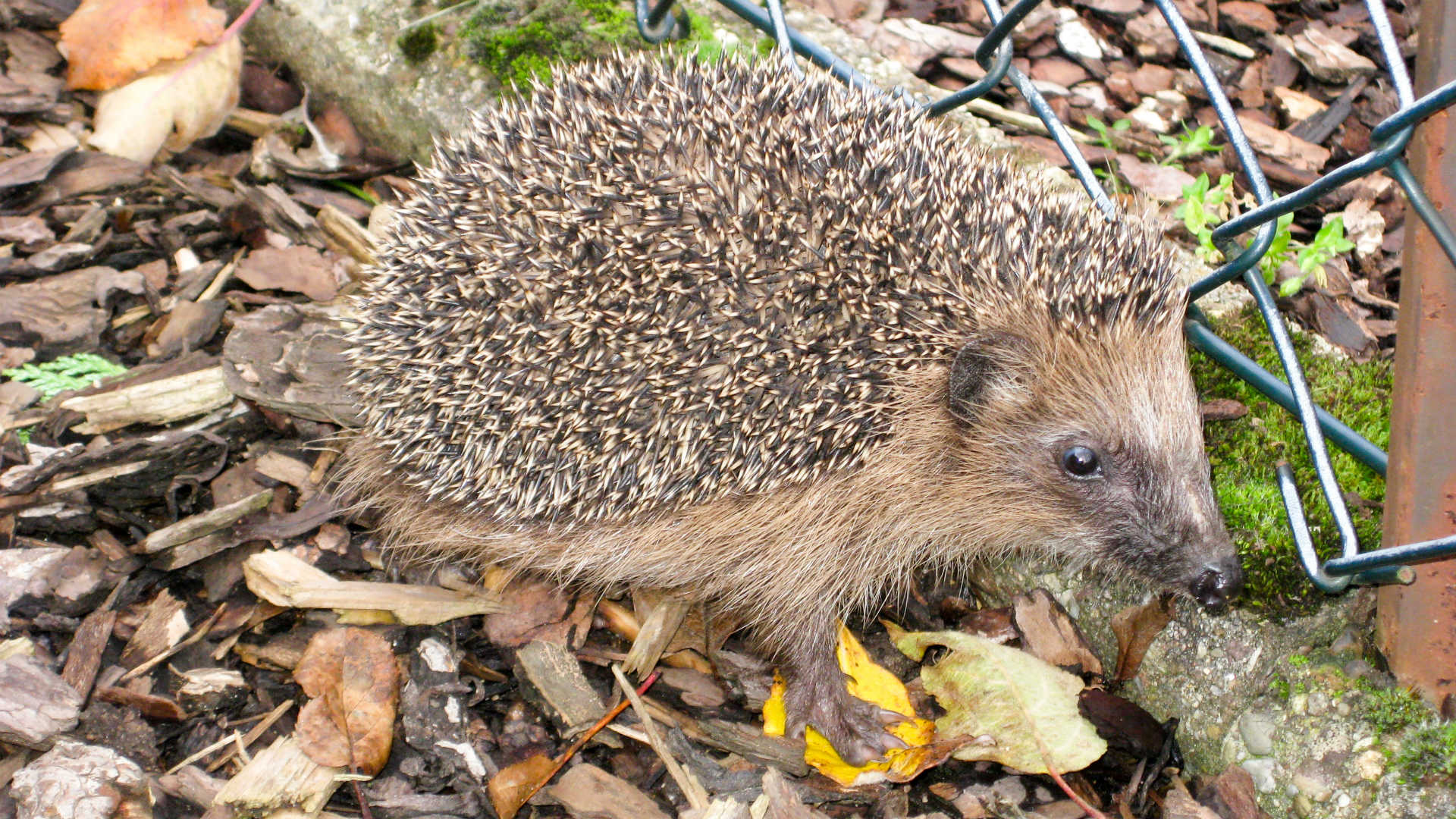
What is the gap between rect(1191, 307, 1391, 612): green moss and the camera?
3.59m

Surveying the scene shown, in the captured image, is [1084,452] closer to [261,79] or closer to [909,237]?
[909,237]

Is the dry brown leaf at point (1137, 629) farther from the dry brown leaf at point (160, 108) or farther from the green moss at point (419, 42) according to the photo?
the dry brown leaf at point (160, 108)

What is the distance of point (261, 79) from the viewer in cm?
621

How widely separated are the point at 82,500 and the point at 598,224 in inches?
93.9

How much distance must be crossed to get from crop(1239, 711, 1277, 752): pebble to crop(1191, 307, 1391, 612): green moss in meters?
A: 0.36

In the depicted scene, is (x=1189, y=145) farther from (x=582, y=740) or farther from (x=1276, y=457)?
(x=582, y=740)

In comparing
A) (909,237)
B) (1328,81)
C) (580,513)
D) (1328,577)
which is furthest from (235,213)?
(1328,81)

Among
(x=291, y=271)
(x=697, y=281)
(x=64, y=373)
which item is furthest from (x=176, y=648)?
(x=697, y=281)

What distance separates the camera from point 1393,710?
3104 millimetres

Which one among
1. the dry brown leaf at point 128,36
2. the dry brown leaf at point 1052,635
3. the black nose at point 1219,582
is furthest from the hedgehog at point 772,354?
the dry brown leaf at point 128,36

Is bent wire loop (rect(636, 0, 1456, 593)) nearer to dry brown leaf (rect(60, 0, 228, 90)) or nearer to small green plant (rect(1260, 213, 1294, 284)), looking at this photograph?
small green plant (rect(1260, 213, 1294, 284))

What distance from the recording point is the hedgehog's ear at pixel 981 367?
3977 millimetres

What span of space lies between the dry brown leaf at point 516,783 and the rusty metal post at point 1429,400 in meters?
2.65

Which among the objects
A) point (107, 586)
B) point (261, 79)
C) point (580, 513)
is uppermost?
point (261, 79)
